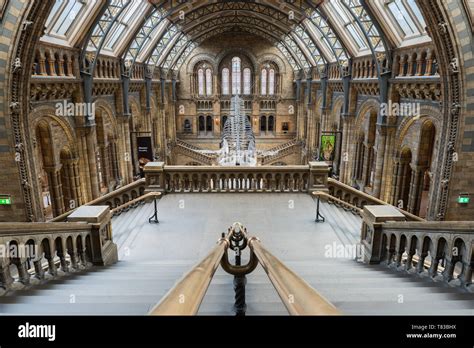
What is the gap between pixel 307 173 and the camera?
34.3 ft

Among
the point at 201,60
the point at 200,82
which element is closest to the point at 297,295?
the point at 201,60

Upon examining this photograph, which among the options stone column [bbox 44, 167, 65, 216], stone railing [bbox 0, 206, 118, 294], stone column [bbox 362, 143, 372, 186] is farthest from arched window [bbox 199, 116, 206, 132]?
stone railing [bbox 0, 206, 118, 294]

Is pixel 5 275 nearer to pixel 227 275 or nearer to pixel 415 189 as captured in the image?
pixel 227 275

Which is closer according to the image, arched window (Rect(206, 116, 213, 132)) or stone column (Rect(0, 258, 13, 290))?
stone column (Rect(0, 258, 13, 290))

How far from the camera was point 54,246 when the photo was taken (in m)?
4.98

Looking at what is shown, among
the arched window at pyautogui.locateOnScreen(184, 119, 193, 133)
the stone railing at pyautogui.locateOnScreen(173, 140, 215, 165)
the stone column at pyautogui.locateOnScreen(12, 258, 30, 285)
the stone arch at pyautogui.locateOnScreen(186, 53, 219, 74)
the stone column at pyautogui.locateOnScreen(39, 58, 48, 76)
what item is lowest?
the stone railing at pyautogui.locateOnScreen(173, 140, 215, 165)

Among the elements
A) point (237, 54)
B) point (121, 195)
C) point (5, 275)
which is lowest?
point (121, 195)

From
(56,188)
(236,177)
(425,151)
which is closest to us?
(236,177)

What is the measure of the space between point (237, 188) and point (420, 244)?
251 inches

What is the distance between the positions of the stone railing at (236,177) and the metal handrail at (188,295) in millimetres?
7667

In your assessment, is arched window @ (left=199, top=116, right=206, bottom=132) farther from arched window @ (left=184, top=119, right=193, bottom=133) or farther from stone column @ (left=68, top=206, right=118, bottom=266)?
stone column @ (left=68, top=206, right=118, bottom=266)

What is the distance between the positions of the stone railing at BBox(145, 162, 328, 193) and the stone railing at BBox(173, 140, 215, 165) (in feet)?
72.7

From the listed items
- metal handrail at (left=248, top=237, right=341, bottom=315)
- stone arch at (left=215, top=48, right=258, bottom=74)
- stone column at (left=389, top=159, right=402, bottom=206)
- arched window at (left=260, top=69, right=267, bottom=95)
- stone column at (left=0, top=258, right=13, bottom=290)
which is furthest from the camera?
arched window at (left=260, top=69, right=267, bottom=95)

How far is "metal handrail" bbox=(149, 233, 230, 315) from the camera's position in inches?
71.7
